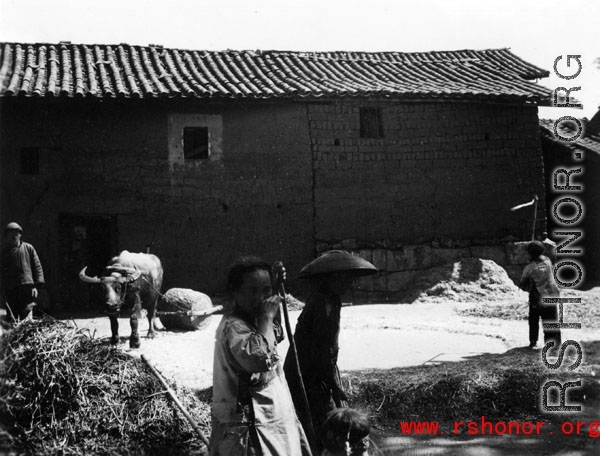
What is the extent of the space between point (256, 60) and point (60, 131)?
5521 millimetres

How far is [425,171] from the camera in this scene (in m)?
14.9

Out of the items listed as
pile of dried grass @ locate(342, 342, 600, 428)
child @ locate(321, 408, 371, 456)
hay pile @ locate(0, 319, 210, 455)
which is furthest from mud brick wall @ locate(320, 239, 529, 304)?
child @ locate(321, 408, 371, 456)

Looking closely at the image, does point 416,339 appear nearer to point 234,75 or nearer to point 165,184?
point 165,184

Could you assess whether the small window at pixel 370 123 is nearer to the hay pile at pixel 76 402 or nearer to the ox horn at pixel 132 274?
the ox horn at pixel 132 274

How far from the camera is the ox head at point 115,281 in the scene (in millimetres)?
8367

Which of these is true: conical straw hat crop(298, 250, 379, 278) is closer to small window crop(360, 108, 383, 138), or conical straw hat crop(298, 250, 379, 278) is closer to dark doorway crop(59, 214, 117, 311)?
dark doorway crop(59, 214, 117, 311)

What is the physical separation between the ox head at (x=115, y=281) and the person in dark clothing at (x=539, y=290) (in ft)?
17.1

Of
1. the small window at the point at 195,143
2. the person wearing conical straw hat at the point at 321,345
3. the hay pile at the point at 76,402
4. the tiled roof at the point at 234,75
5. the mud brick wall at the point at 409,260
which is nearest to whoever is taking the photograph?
the person wearing conical straw hat at the point at 321,345

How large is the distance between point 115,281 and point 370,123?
26.7ft

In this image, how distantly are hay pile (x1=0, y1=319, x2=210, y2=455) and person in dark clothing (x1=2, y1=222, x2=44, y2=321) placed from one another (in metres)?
3.89

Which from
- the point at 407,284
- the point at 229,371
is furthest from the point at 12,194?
the point at 229,371

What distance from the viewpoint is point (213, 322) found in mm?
10953

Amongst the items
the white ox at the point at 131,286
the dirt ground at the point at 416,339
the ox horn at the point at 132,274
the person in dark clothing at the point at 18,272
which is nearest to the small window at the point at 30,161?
the dirt ground at the point at 416,339

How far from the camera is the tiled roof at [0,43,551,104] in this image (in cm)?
1339
